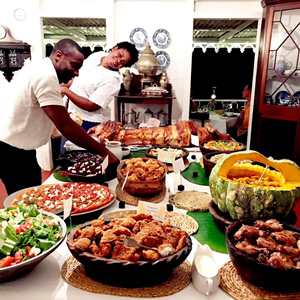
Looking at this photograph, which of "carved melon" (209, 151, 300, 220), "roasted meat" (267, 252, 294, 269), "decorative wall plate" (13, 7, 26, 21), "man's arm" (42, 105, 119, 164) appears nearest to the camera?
"roasted meat" (267, 252, 294, 269)

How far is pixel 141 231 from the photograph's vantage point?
104 cm

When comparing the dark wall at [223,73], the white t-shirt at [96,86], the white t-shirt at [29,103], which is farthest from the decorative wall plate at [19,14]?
the dark wall at [223,73]

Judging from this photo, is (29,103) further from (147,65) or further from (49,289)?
(147,65)

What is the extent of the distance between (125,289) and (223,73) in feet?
29.7

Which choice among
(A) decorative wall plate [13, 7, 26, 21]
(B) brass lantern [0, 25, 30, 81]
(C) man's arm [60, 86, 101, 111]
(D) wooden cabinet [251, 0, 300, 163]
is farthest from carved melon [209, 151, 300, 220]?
(A) decorative wall plate [13, 7, 26, 21]

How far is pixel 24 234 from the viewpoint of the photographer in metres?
1.05

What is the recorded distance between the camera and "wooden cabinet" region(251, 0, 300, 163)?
13.2ft

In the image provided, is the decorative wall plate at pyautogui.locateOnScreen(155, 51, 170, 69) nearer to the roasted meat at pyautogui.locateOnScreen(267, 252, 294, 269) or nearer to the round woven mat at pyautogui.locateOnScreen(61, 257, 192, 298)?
the round woven mat at pyautogui.locateOnScreen(61, 257, 192, 298)

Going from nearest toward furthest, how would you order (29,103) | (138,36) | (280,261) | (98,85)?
(280,261) < (29,103) < (98,85) < (138,36)

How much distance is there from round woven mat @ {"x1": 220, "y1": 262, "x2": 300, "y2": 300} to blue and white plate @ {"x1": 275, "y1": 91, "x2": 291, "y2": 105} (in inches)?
141

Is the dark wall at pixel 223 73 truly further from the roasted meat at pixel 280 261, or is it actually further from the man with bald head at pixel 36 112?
the roasted meat at pixel 280 261

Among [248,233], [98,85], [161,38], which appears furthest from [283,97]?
[248,233]

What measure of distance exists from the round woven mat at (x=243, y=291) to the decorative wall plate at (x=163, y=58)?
4.00m

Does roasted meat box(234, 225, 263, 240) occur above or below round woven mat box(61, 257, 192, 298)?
above
